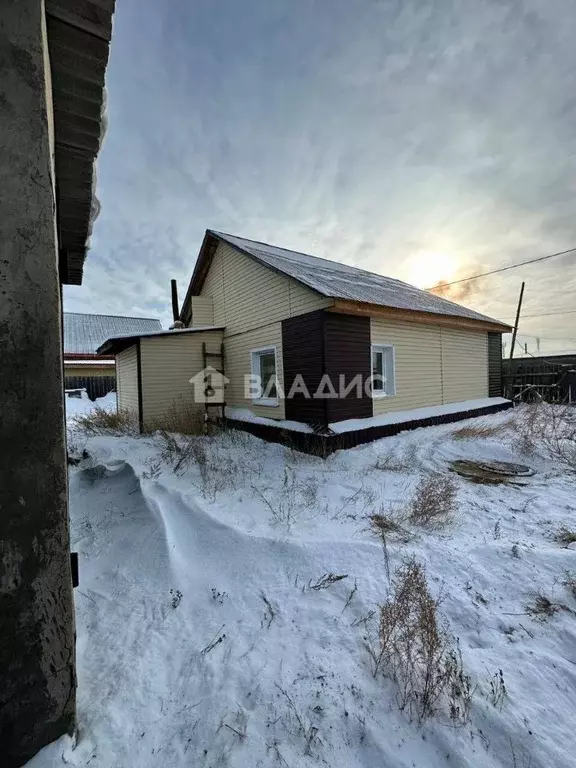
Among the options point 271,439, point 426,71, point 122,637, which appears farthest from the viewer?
point 271,439

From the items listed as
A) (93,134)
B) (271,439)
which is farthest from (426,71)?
(271,439)

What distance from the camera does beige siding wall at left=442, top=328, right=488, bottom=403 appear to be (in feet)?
33.0

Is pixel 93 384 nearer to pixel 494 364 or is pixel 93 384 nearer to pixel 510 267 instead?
pixel 494 364

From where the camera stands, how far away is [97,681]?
1.74 metres

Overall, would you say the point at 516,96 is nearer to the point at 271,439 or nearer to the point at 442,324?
the point at 442,324

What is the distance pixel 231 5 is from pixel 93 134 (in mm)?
5055

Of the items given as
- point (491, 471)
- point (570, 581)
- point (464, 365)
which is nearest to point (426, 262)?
point (464, 365)

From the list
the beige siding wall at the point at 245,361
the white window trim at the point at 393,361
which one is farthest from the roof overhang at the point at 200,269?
the white window trim at the point at 393,361

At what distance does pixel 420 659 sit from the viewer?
181cm

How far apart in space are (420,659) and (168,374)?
9170 millimetres

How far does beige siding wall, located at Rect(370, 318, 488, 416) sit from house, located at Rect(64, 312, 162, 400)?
47.4 ft

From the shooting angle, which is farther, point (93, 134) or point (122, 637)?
point (93, 134)

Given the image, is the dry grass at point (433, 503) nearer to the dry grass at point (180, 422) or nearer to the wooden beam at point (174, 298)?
the dry grass at point (180, 422)

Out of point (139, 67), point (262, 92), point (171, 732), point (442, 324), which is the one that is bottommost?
point (171, 732)
